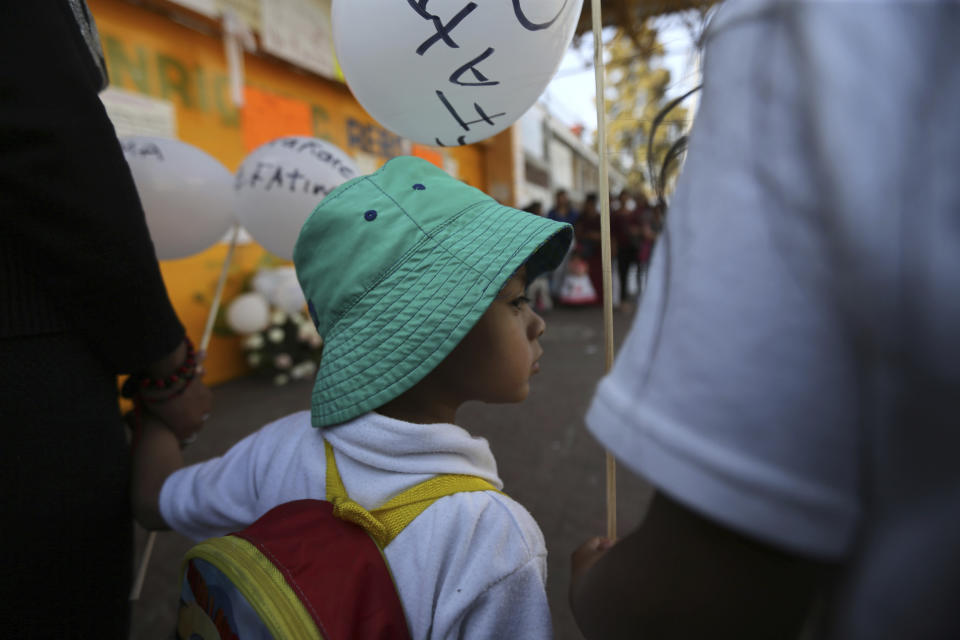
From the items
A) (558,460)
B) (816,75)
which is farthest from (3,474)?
(558,460)

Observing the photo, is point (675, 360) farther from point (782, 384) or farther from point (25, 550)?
point (25, 550)

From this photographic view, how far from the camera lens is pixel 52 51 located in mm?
661

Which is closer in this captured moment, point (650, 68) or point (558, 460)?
point (650, 68)

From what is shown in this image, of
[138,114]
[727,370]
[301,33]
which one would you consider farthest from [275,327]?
[727,370]

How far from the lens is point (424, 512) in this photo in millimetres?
655

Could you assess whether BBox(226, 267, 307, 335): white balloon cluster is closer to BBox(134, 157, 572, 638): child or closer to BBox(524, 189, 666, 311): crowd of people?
BBox(134, 157, 572, 638): child

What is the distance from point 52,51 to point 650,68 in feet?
4.99

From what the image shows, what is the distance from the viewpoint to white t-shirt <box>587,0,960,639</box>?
248 millimetres

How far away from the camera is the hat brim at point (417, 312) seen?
743 millimetres

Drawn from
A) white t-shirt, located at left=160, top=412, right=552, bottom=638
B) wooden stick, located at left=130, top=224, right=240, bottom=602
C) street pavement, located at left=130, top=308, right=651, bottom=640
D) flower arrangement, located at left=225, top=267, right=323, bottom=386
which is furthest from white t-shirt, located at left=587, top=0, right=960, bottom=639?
flower arrangement, located at left=225, top=267, right=323, bottom=386

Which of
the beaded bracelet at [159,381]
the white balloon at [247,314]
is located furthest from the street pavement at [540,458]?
the beaded bracelet at [159,381]

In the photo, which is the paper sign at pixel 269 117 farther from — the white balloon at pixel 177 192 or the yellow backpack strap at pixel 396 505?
the yellow backpack strap at pixel 396 505

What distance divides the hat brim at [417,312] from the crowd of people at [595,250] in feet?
15.8

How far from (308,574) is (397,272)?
434mm
